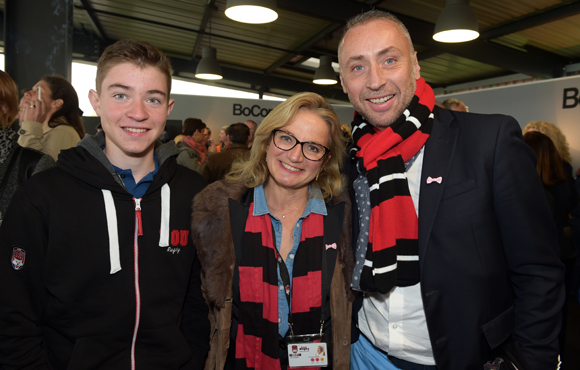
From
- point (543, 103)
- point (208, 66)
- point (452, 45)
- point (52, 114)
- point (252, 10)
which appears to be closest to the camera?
point (52, 114)

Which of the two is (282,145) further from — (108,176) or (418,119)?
(108,176)

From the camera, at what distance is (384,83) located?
1532 mm

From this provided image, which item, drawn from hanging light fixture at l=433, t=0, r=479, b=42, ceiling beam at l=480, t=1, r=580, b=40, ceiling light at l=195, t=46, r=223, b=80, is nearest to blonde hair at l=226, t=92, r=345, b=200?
hanging light fixture at l=433, t=0, r=479, b=42

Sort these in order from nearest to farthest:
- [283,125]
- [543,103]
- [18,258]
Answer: [18,258] < [283,125] < [543,103]

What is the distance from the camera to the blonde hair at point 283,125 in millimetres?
1842

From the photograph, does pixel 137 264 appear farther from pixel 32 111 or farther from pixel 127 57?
pixel 32 111

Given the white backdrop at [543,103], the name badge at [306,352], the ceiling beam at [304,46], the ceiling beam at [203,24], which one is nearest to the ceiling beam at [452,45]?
the ceiling beam at [304,46]

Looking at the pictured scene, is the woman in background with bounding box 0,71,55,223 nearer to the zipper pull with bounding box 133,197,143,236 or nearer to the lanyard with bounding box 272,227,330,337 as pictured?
the zipper pull with bounding box 133,197,143,236

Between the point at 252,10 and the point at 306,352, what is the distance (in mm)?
4266

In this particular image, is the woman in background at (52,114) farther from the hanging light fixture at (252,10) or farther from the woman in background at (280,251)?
the hanging light fixture at (252,10)

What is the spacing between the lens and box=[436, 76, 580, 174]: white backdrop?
18.5 feet

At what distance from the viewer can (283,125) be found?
183 cm

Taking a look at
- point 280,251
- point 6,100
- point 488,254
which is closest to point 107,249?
point 280,251

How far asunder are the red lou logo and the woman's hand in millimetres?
1400
